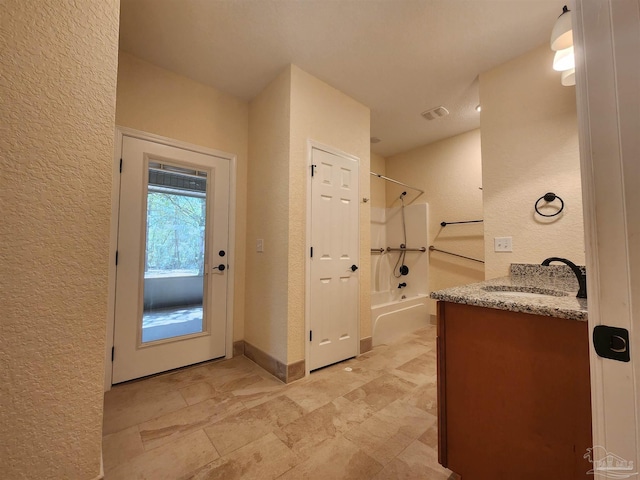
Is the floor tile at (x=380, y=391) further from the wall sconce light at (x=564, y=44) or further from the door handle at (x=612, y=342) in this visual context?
the wall sconce light at (x=564, y=44)

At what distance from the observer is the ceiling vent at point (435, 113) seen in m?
2.84

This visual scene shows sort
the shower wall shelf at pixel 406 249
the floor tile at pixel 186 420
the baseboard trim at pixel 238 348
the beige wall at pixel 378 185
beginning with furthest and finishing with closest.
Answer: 1. the beige wall at pixel 378 185
2. the shower wall shelf at pixel 406 249
3. the baseboard trim at pixel 238 348
4. the floor tile at pixel 186 420

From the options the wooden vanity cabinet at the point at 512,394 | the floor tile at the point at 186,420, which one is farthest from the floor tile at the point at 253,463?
the wooden vanity cabinet at the point at 512,394

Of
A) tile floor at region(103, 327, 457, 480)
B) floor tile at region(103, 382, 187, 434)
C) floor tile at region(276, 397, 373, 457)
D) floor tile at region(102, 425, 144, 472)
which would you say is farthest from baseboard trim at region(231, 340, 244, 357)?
floor tile at region(276, 397, 373, 457)

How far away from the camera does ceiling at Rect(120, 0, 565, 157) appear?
168 cm

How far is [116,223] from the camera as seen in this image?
200 centimetres

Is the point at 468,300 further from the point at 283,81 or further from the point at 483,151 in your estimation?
the point at 283,81

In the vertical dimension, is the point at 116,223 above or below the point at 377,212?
below

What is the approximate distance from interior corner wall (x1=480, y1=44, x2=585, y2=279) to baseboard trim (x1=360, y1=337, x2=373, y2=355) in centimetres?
129

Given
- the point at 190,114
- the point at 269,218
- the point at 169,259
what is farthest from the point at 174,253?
the point at 190,114

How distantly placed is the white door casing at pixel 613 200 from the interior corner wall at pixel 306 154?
1.77m

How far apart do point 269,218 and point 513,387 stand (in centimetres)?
194

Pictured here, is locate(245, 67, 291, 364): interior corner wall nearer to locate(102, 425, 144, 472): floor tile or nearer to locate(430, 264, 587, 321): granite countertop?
locate(102, 425, 144, 472): floor tile

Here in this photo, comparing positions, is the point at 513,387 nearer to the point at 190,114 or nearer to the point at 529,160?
the point at 529,160
